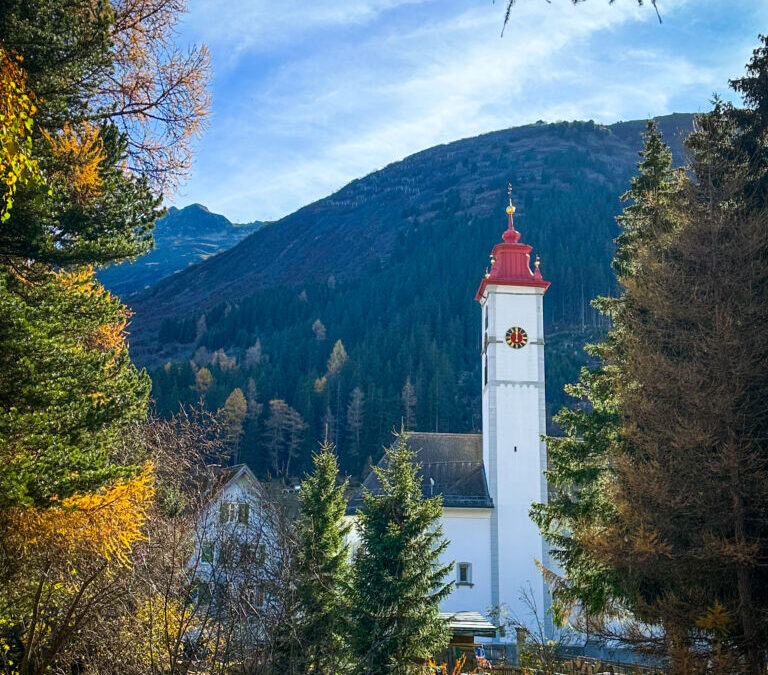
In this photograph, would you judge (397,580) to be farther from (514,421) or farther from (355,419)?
(355,419)

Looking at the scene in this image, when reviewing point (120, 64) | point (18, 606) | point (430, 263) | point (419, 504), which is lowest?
point (18, 606)

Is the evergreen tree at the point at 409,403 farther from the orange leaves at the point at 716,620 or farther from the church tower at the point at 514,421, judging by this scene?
the orange leaves at the point at 716,620

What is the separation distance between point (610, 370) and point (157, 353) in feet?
357

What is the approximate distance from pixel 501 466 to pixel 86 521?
23855 mm

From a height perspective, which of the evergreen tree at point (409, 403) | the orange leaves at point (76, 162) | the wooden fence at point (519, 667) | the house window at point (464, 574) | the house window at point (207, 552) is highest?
the evergreen tree at point (409, 403)

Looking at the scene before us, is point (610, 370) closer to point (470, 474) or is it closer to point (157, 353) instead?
point (470, 474)

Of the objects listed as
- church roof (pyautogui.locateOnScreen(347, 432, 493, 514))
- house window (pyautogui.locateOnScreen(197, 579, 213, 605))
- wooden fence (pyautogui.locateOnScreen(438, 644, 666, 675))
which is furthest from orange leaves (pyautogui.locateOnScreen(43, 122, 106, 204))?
church roof (pyautogui.locateOnScreen(347, 432, 493, 514))

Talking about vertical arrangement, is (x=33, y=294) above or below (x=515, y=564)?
above

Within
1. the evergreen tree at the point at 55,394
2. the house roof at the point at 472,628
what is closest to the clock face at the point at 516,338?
the house roof at the point at 472,628

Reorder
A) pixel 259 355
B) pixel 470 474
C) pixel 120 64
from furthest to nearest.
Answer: pixel 259 355 < pixel 470 474 < pixel 120 64

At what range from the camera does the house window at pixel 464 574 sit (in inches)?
1182

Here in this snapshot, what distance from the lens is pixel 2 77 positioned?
6.34 meters

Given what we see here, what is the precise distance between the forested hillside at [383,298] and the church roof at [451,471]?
9.37 metres

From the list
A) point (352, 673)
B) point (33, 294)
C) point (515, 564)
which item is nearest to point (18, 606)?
point (33, 294)
